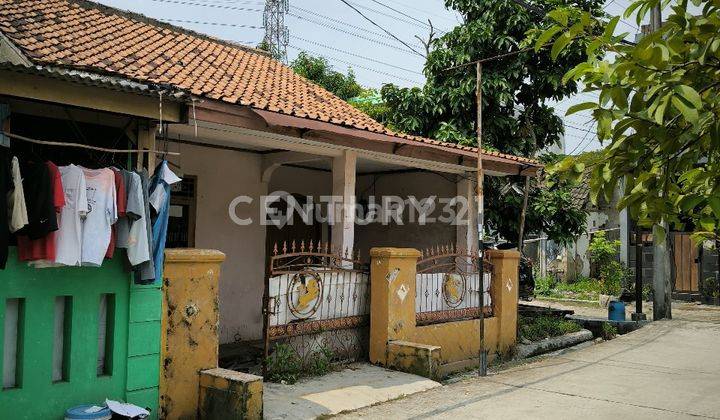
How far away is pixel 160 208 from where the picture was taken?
18.5 ft

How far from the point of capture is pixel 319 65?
79.3ft

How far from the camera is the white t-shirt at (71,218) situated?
4.89 meters

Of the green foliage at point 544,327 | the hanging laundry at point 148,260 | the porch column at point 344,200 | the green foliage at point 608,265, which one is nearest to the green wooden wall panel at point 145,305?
the hanging laundry at point 148,260

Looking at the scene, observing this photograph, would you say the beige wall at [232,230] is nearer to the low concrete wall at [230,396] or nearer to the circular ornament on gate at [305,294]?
the circular ornament on gate at [305,294]

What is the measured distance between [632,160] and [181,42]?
9.94 metres

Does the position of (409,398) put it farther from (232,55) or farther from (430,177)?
(232,55)

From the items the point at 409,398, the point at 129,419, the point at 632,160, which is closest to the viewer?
the point at 632,160

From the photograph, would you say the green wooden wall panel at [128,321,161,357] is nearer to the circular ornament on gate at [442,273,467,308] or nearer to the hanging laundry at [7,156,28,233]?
the hanging laundry at [7,156,28,233]

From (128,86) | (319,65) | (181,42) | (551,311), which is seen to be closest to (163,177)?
(128,86)

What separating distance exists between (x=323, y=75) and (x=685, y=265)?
14.4 m

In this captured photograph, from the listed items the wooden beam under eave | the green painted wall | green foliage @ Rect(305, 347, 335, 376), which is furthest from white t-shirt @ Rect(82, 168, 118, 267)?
green foliage @ Rect(305, 347, 335, 376)

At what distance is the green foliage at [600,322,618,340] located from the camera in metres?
12.3

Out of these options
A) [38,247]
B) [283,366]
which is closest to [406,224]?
[283,366]

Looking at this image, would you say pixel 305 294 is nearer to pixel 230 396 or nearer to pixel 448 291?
pixel 230 396
